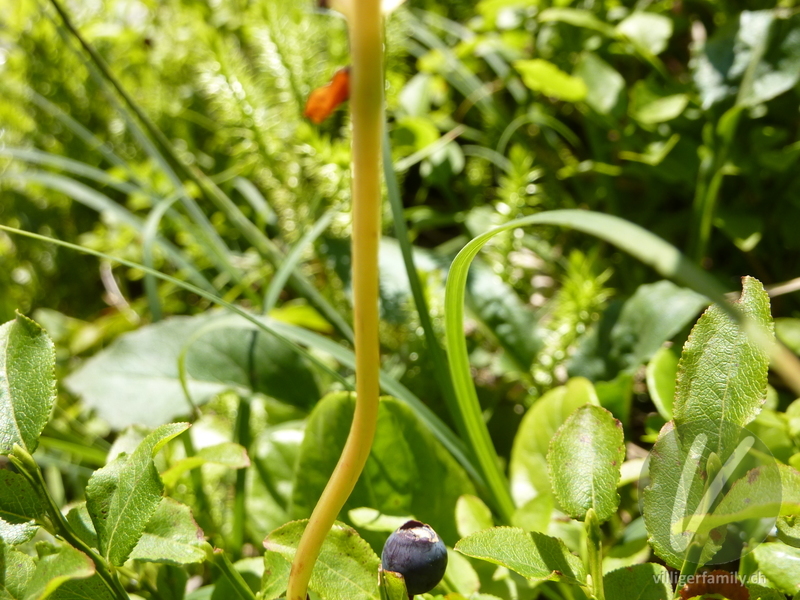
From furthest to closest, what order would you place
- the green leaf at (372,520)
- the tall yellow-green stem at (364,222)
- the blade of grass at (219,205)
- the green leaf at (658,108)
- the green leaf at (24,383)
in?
the green leaf at (658,108), the blade of grass at (219,205), the green leaf at (372,520), the green leaf at (24,383), the tall yellow-green stem at (364,222)

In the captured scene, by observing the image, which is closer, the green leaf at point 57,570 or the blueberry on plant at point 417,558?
the green leaf at point 57,570

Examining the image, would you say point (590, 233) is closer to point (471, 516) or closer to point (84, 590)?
point (471, 516)

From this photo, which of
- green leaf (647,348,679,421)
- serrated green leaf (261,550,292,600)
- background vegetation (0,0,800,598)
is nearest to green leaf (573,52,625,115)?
background vegetation (0,0,800,598)

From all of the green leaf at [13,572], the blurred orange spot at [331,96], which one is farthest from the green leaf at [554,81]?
the green leaf at [13,572]

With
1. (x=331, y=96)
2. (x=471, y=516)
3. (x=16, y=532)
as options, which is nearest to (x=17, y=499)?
(x=16, y=532)

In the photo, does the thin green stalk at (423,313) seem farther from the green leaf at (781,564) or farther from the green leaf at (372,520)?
the green leaf at (781,564)

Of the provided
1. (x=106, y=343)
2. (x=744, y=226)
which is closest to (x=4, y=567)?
(x=744, y=226)

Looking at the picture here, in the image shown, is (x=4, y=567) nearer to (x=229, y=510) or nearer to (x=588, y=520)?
(x=588, y=520)
